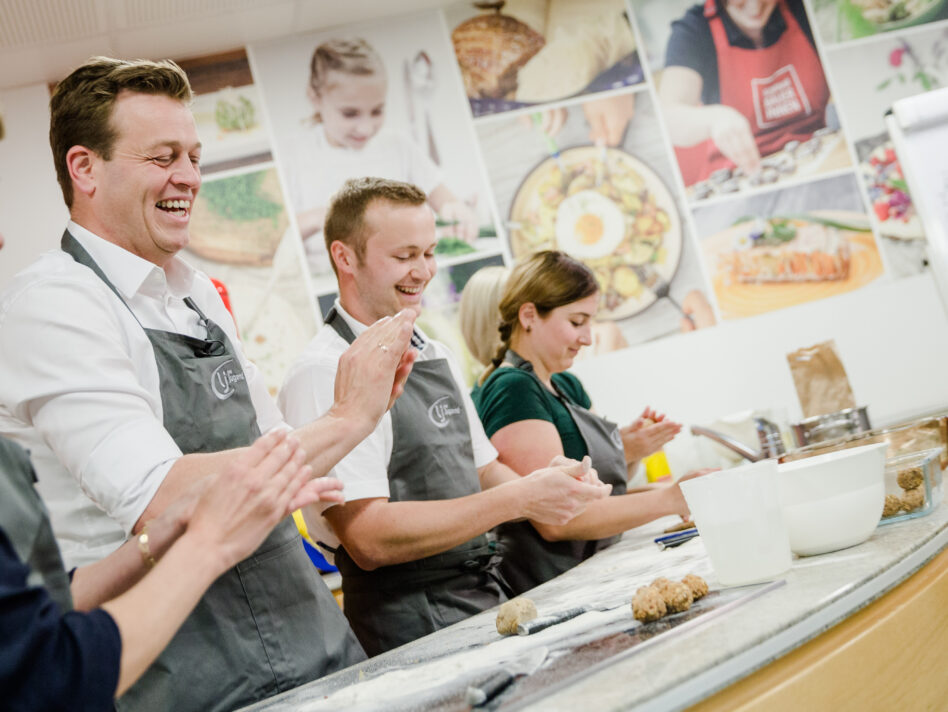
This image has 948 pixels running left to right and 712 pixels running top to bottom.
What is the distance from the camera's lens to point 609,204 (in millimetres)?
4008

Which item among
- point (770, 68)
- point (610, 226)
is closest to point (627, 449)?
point (610, 226)

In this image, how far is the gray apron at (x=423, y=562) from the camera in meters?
1.84

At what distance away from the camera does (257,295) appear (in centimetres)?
368

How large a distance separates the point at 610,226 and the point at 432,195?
742mm

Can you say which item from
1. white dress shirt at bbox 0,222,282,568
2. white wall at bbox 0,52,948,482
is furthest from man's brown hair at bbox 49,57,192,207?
white wall at bbox 0,52,948,482

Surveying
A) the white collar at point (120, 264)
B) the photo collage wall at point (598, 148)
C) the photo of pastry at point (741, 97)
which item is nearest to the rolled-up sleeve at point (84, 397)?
the white collar at point (120, 264)

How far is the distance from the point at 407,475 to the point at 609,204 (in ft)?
7.84

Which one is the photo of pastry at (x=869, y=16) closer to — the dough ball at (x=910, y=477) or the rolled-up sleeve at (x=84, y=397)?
the dough ball at (x=910, y=477)

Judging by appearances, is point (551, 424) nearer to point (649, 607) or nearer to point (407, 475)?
point (407, 475)

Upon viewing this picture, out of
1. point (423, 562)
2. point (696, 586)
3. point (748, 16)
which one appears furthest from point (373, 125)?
point (696, 586)

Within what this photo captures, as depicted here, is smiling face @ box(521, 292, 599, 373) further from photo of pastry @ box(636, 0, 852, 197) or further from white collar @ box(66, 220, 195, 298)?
photo of pastry @ box(636, 0, 852, 197)

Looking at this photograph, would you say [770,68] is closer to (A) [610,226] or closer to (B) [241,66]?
(A) [610,226]

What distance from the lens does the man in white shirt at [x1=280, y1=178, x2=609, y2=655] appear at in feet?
5.59

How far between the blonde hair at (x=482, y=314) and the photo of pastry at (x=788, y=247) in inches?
58.3
